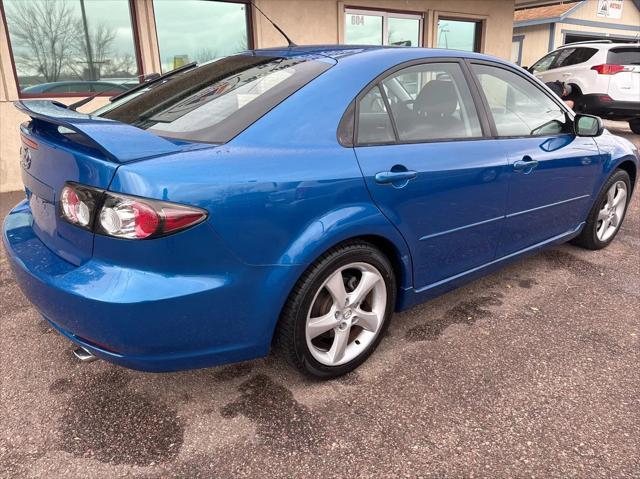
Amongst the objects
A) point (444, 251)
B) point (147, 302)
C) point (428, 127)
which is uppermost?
point (428, 127)

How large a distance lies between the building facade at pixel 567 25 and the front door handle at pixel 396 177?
19.4 metres

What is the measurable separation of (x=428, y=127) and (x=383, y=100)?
33 cm

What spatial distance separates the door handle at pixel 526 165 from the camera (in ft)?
9.80

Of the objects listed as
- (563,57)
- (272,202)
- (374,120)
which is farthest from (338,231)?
(563,57)

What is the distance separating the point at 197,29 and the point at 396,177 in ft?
19.9

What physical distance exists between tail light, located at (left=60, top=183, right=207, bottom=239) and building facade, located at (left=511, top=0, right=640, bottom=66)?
20.4 m

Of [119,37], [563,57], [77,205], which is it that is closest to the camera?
[77,205]

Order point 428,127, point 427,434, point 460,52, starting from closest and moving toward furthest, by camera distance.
→ point 427,434 → point 428,127 → point 460,52

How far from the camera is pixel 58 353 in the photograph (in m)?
2.71

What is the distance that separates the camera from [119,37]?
6684 mm

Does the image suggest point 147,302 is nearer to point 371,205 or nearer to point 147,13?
point 371,205

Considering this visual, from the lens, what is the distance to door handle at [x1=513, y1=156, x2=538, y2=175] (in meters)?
2.99

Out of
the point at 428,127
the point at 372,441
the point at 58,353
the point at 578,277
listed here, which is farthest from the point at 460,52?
the point at 58,353

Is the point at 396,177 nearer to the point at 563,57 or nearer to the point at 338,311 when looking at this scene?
the point at 338,311
